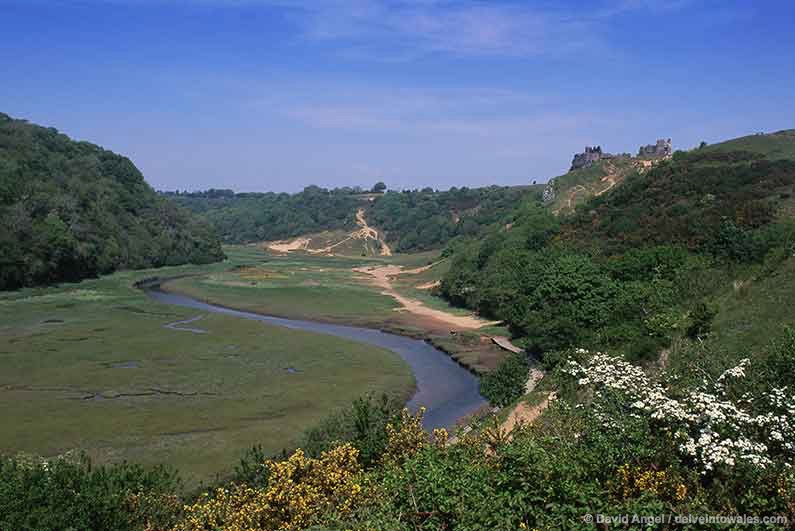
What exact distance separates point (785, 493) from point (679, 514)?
161 centimetres

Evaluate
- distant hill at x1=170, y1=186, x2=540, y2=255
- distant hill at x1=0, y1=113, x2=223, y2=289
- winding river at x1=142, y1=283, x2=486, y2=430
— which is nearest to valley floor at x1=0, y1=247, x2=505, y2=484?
winding river at x1=142, y1=283, x2=486, y2=430

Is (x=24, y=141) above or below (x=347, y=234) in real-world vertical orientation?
above

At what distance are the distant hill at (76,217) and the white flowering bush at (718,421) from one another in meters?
78.1

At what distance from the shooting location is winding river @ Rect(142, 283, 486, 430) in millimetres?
36188

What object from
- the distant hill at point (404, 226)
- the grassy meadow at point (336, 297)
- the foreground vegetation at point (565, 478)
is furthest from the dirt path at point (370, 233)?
the foreground vegetation at point (565, 478)

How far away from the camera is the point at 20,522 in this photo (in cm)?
1380

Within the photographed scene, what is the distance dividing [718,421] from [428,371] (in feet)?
114

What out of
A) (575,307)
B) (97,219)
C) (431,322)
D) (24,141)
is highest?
(24,141)

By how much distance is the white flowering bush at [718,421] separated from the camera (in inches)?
416

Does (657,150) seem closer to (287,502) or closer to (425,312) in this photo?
(425,312)

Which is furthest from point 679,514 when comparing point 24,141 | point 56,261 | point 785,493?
point 24,141

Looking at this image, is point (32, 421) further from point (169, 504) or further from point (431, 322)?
point (431, 322)

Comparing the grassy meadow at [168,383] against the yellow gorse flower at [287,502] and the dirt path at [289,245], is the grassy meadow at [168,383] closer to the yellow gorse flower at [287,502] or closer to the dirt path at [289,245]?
the yellow gorse flower at [287,502]

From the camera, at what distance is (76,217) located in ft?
311
